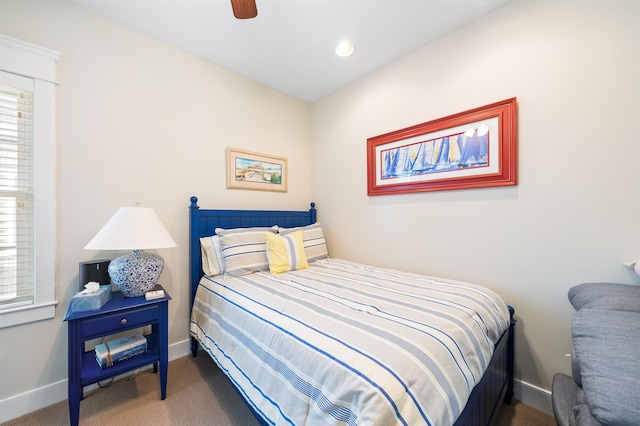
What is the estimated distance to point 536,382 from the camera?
166 cm

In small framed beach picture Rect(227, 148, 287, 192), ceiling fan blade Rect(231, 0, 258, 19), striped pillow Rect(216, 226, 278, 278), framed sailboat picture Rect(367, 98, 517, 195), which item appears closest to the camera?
ceiling fan blade Rect(231, 0, 258, 19)

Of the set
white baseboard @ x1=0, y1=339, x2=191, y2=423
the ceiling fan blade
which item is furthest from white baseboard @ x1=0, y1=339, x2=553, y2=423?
the ceiling fan blade

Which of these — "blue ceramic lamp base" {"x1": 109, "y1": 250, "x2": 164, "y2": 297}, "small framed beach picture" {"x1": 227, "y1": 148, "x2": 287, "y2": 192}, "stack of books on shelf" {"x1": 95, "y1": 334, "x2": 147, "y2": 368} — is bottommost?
"stack of books on shelf" {"x1": 95, "y1": 334, "x2": 147, "y2": 368}

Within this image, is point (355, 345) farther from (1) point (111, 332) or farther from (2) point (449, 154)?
(2) point (449, 154)

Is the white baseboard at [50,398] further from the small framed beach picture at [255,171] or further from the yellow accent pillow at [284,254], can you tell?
the small framed beach picture at [255,171]

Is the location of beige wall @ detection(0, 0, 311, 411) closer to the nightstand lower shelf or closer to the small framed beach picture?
the small framed beach picture

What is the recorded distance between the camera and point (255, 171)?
271 centimetres

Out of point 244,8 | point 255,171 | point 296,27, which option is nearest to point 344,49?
point 296,27

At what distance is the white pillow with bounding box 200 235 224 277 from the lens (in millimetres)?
2135

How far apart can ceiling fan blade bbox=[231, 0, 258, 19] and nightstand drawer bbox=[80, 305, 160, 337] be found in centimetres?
187

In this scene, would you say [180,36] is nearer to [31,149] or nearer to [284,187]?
[31,149]

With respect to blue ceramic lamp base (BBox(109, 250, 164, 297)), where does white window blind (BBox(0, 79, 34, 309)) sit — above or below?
above

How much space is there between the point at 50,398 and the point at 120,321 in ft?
2.51

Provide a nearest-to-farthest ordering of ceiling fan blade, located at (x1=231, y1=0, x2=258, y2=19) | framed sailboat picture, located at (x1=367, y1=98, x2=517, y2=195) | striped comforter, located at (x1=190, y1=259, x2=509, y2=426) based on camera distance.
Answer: striped comforter, located at (x1=190, y1=259, x2=509, y2=426), ceiling fan blade, located at (x1=231, y1=0, x2=258, y2=19), framed sailboat picture, located at (x1=367, y1=98, x2=517, y2=195)
